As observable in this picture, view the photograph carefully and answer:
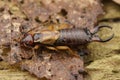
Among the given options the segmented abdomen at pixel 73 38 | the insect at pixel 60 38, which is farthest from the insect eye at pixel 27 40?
the segmented abdomen at pixel 73 38

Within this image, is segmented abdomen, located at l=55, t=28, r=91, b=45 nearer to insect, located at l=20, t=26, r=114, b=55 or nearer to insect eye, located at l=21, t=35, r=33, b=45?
insect, located at l=20, t=26, r=114, b=55

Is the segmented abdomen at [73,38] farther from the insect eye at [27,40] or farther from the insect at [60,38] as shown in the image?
the insect eye at [27,40]

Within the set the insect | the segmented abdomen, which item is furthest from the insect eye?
the segmented abdomen

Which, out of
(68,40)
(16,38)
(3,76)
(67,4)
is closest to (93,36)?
(68,40)

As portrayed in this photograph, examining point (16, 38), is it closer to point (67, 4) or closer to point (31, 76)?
point (31, 76)

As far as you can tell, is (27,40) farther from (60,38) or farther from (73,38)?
(73,38)

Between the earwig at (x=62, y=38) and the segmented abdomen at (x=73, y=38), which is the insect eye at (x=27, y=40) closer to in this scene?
the earwig at (x=62, y=38)
